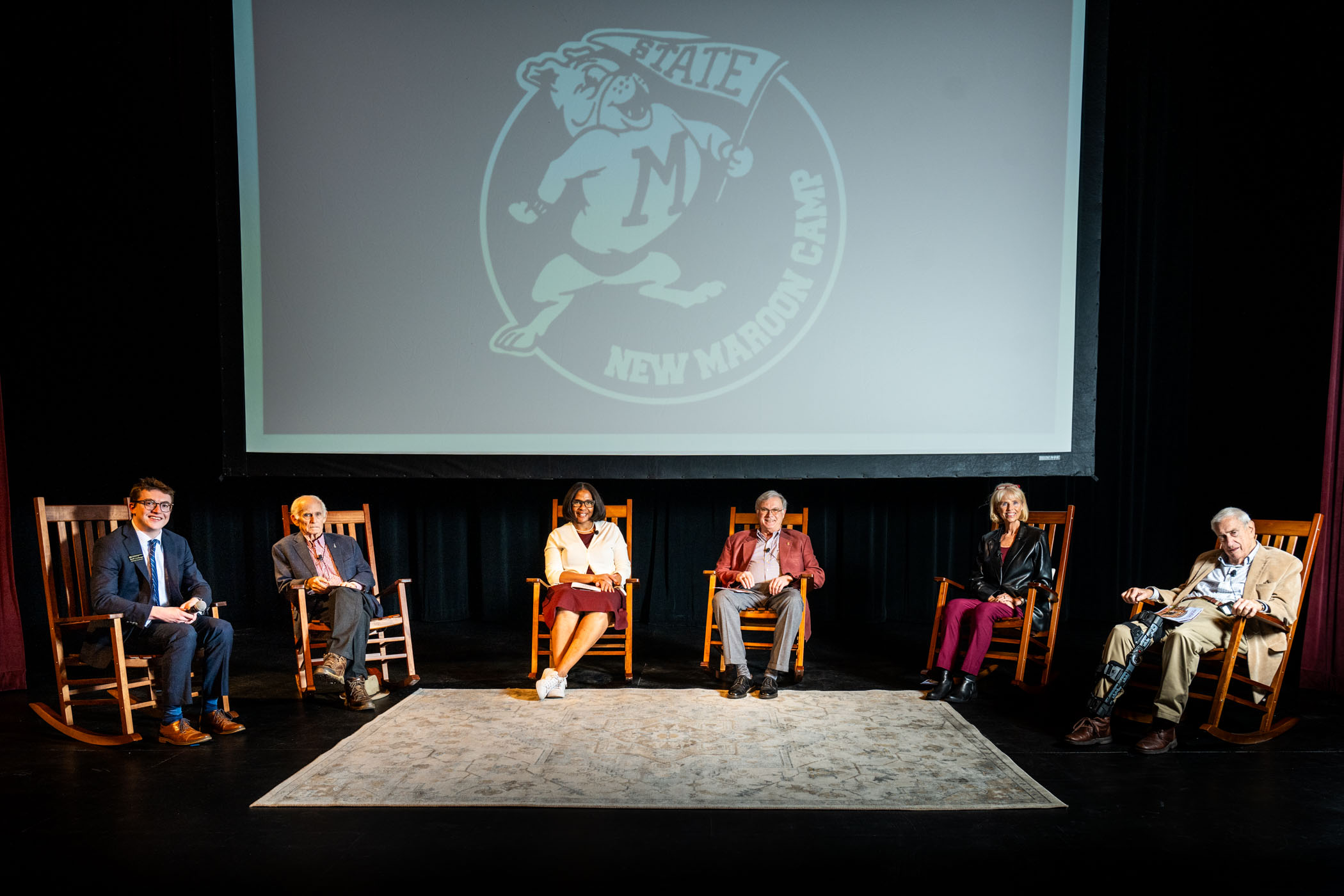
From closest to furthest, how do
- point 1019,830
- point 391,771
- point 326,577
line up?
point 1019,830 → point 391,771 → point 326,577

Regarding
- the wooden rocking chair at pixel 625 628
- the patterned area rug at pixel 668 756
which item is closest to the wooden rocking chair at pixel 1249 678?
the patterned area rug at pixel 668 756

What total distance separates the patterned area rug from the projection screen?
1.40 m

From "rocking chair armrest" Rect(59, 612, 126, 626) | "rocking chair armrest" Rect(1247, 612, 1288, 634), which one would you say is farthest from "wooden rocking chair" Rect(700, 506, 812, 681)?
"rocking chair armrest" Rect(59, 612, 126, 626)

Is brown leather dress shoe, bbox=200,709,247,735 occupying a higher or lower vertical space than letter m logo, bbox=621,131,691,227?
lower

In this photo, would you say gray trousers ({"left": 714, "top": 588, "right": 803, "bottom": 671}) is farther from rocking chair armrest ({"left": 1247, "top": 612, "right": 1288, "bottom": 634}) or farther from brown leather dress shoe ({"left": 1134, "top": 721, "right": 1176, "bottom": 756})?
rocking chair armrest ({"left": 1247, "top": 612, "right": 1288, "bottom": 634})

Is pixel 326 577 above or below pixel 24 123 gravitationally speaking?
below

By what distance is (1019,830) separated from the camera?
2324 mm

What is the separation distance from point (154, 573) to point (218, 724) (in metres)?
0.64

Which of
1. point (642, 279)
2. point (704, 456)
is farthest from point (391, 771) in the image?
point (642, 279)

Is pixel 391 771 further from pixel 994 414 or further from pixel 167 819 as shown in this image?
pixel 994 414

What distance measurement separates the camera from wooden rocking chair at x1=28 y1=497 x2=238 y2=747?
120 inches

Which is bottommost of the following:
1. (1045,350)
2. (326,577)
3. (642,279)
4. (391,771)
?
(391,771)

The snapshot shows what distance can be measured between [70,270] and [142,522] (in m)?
2.43

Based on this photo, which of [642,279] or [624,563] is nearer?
[624,563]
